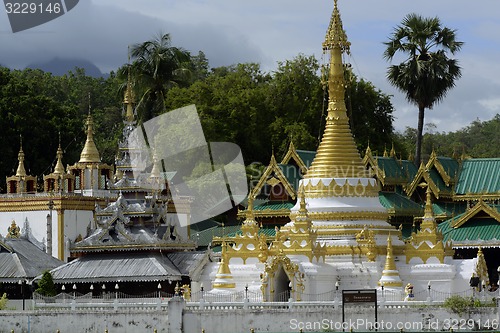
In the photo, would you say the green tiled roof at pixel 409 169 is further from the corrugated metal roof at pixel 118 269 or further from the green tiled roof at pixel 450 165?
the corrugated metal roof at pixel 118 269

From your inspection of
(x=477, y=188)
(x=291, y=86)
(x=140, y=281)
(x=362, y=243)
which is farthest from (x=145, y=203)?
(x=291, y=86)

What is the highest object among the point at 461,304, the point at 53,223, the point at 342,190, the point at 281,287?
the point at 53,223

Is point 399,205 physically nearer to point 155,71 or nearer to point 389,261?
point 389,261

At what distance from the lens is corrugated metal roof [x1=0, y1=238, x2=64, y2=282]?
50.2 m

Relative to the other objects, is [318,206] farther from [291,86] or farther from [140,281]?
[291,86]

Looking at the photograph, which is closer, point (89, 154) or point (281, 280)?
point (281, 280)

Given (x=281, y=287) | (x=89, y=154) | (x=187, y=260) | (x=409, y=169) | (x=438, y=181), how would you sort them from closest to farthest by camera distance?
(x=281, y=287), (x=187, y=260), (x=438, y=181), (x=409, y=169), (x=89, y=154)

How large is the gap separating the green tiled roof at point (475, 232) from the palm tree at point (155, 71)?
23565 mm

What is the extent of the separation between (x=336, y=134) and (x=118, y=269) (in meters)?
8.53

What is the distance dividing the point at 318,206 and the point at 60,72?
12846cm

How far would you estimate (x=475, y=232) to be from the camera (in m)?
53.2

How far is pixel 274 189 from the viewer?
5716 cm

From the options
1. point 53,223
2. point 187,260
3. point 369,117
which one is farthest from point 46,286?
point 369,117

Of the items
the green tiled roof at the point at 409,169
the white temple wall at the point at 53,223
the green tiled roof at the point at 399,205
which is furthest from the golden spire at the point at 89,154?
the green tiled roof at the point at 399,205
